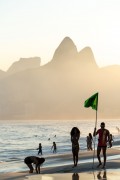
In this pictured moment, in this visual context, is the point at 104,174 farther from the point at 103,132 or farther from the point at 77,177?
the point at 103,132

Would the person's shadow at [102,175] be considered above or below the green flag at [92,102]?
below

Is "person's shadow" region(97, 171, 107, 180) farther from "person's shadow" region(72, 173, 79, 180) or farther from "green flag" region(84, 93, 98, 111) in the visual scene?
"green flag" region(84, 93, 98, 111)

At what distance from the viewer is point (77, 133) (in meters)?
19.4

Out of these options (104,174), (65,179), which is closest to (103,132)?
(104,174)

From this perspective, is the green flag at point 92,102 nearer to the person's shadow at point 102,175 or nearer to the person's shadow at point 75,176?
the person's shadow at point 102,175

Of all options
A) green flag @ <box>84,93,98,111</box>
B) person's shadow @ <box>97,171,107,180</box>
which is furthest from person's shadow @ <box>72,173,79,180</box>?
green flag @ <box>84,93,98,111</box>

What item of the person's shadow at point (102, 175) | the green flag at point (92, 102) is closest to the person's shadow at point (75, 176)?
the person's shadow at point (102, 175)

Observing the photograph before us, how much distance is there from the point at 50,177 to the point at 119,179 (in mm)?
2832

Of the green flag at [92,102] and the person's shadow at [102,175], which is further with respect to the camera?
the green flag at [92,102]

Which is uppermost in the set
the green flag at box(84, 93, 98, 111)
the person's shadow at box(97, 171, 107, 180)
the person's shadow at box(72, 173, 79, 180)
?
the green flag at box(84, 93, 98, 111)

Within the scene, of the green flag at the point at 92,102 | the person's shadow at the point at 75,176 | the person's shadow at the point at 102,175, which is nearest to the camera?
the person's shadow at the point at 102,175

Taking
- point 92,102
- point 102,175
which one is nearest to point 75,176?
point 102,175

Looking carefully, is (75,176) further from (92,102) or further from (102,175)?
(92,102)

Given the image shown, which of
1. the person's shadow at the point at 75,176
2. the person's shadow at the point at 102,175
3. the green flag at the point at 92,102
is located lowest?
the person's shadow at the point at 75,176
